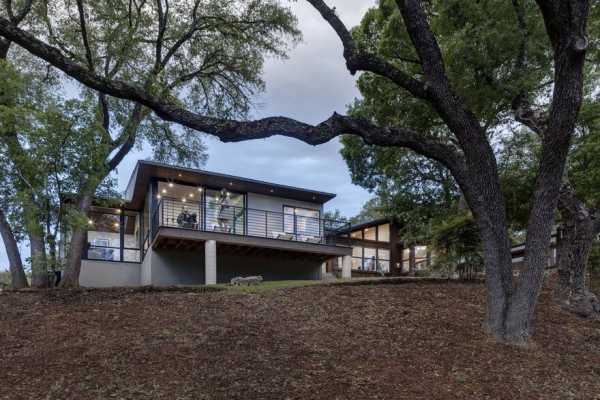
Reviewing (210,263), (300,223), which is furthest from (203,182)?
(300,223)

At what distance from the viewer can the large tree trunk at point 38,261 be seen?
9805mm

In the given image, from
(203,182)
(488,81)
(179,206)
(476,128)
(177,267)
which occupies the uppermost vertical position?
(488,81)

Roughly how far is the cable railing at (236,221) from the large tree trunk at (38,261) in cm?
388

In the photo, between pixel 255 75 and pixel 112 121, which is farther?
pixel 255 75

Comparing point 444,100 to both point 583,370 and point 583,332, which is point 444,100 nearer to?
point 583,370

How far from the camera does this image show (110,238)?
1761 centimetres

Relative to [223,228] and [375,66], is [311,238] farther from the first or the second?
[375,66]

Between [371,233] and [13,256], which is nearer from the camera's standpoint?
[13,256]

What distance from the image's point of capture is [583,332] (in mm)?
7164

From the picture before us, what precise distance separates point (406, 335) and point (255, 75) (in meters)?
10.1

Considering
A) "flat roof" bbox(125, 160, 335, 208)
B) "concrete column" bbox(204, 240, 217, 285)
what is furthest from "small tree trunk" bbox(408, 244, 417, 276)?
"concrete column" bbox(204, 240, 217, 285)

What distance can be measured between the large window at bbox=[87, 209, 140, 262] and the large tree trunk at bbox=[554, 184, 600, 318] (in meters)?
14.6

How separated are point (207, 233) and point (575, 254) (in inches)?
371

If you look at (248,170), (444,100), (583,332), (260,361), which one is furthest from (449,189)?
(248,170)
